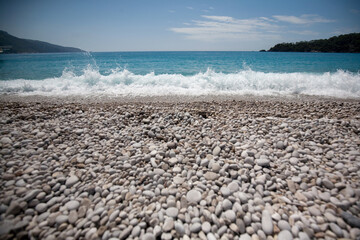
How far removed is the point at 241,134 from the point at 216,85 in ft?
22.8

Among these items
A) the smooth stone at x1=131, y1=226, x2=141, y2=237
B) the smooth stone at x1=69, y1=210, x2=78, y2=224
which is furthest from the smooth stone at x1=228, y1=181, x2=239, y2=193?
the smooth stone at x1=69, y1=210, x2=78, y2=224

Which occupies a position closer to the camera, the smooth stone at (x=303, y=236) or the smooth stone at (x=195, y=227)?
the smooth stone at (x=303, y=236)

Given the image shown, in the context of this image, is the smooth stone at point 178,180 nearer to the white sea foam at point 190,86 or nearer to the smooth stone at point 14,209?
the smooth stone at point 14,209

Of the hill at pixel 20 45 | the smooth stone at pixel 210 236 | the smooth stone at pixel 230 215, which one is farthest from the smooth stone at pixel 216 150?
the hill at pixel 20 45

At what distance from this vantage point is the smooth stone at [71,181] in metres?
2.47

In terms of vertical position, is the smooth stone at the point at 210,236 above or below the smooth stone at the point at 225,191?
below

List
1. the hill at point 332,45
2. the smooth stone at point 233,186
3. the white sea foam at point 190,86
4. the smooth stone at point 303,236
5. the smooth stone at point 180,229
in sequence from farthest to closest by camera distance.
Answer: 1. the hill at point 332,45
2. the white sea foam at point 190,86
3. the smooth stone at point 233,186
4. the smooth stone at point 180,229
5. the smooth stone at point 303,236

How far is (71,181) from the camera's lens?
251cm

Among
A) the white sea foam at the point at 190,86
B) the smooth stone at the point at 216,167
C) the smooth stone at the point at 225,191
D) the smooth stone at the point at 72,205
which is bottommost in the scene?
the smooth stone at the point at 72,205

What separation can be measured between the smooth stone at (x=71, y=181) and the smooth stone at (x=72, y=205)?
0.35 m

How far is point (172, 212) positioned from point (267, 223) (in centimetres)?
115

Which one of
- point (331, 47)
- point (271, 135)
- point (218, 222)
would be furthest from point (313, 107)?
point (331, 47)

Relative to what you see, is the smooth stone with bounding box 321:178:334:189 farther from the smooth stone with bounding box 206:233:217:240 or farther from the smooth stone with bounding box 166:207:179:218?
the smooth stone with bounding box 166:207:179:218

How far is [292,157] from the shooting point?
3.00 metres
